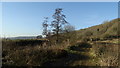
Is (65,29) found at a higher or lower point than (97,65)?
higher

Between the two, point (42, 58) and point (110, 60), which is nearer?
point (110, 60)

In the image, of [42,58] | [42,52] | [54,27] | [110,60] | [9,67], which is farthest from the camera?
[54,27]

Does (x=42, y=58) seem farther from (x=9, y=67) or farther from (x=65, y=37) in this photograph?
(x=65, y=37)

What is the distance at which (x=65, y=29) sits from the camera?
18.3 meters

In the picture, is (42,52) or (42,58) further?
(42,52)

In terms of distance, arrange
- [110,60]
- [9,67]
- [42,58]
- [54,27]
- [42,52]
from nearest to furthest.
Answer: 1. [9,67]
2. [110,60]
3. [42,58]
4. [42,52]
5. [54,27]

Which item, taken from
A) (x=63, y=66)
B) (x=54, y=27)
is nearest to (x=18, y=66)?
(x=63, y=66)

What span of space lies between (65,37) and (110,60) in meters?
11.6

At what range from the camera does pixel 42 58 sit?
7277mm

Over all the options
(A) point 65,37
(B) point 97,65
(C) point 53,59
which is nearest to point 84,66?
(B) point 97,65

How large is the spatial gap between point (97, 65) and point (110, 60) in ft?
2.06

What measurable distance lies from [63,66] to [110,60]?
81.8 inches

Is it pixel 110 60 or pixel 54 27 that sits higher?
pixel 54 27

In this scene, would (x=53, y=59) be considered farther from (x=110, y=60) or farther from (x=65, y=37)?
(x=65, y=37)
